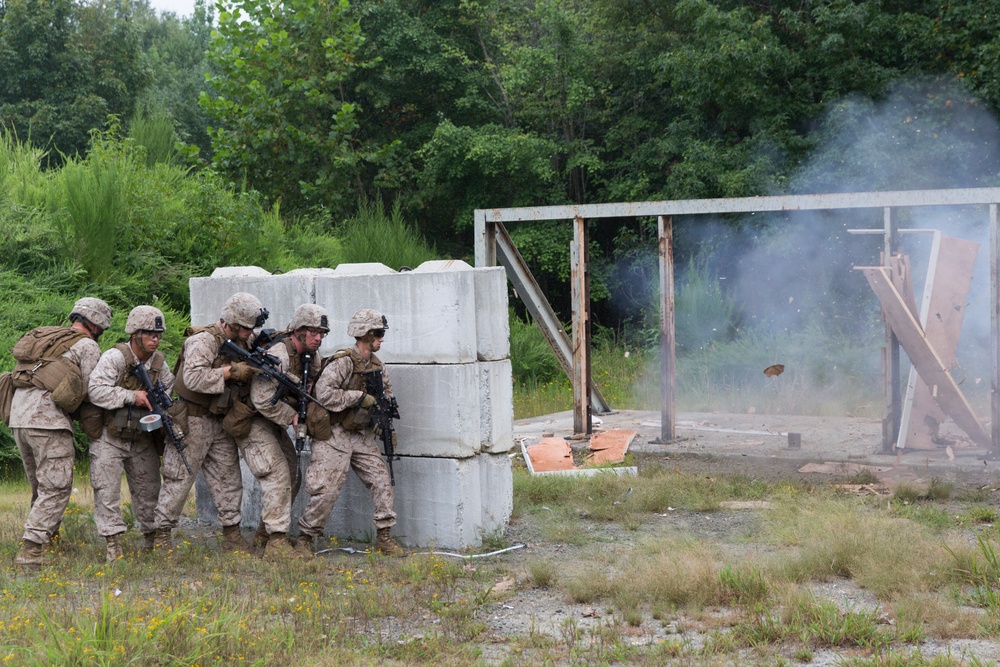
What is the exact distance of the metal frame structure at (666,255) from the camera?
348 inches

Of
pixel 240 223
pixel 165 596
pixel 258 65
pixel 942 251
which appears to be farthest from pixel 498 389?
pixel 258 65

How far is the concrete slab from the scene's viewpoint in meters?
7.15

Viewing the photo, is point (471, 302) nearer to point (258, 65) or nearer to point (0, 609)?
point (0, 609)

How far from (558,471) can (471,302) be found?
2808mm

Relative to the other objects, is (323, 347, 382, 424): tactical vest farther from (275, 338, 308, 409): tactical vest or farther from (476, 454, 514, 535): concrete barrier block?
(476, 454, 514, 535): concrete barrier block

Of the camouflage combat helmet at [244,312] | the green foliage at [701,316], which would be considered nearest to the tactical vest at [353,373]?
the camouflage combat helmet at [244,312]

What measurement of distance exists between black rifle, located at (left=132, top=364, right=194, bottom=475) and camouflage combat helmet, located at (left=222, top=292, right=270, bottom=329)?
64 cm

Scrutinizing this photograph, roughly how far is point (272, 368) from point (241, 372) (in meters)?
0.20

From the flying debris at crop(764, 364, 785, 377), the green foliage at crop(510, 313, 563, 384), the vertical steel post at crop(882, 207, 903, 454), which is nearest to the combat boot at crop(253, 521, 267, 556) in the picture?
the vertical steel post at crop(882, 207, 903, 454)

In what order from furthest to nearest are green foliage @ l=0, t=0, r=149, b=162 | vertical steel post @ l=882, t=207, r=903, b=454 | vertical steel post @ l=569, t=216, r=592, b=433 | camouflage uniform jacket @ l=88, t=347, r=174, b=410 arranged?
green foliage @ l=0, t=0, r=149, b=162 → vertical steel post @ l=569, t=216, r=592, b=433 → vertical steel post @ l=882, t=207, r=903, b=454 → camouflage uniform jacket @ l=88, t=347, r=174, b=410

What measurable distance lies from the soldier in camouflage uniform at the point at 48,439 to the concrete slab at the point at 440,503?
1.95 metres

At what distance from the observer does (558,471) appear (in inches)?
371

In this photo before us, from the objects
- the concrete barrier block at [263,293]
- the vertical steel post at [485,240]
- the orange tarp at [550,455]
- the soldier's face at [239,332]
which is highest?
the vertical steel post at [485,240]

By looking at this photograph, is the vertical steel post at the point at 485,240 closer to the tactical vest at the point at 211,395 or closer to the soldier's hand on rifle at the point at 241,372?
the tactical vest at the point at 211,395
